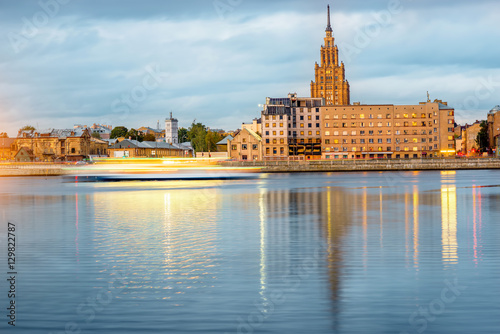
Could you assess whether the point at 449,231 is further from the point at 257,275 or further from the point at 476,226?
the point at 257,275

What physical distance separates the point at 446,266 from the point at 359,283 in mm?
3856

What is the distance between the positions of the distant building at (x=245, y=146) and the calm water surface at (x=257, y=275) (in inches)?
5365

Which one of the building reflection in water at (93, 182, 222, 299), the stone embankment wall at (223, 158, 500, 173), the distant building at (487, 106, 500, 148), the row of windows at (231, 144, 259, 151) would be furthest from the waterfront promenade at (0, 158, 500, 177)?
the building reflection in water at (93, 182, 222, 299)

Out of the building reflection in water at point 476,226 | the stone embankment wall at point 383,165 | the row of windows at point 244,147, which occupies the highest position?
the row of windows at point 244,147

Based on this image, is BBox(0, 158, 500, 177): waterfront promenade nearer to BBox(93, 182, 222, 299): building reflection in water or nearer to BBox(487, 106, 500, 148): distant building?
BBox(487, 106, 500, 148): distant building

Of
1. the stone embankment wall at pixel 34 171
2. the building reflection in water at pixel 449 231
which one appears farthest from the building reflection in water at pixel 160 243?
the stone embankment wall at pixel 34 171

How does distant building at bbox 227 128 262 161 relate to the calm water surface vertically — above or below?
above

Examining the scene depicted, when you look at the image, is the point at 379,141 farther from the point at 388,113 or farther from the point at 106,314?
the point at 106,314

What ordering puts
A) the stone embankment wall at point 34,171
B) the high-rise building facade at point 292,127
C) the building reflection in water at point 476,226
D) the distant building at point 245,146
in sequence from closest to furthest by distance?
the building reflection in water at point 476,226, the stone embankment wall at point 34,171, the distant building at point 245,146, the high-rise building facade at point 292,127

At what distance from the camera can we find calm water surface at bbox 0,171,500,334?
1199cm

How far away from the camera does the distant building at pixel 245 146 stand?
16925 centimetres

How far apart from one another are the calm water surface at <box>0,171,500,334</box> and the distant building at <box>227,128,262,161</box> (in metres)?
136

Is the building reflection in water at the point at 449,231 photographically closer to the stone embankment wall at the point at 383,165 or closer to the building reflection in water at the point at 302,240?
the building reflection in water at the point at 302,240

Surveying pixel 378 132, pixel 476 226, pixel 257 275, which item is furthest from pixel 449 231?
pixel 378 132
